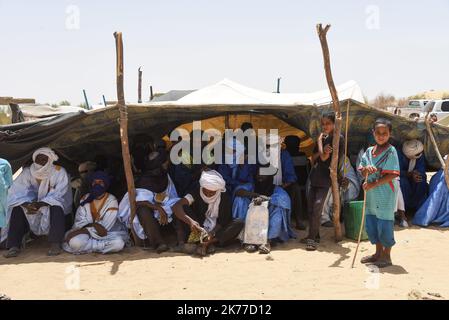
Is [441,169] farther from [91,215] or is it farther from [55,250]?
[55,250]

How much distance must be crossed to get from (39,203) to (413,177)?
5.17 meters

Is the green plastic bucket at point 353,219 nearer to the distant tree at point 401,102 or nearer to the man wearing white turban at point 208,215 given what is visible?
the man wearing white turban at point 208,215

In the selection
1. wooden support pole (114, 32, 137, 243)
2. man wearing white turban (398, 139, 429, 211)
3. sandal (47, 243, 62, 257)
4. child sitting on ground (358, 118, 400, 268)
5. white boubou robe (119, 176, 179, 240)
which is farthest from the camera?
man wearing white turban (398, 139, 429, 211)

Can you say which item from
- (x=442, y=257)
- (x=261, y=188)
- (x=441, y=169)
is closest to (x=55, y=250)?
(x=261, y=188)

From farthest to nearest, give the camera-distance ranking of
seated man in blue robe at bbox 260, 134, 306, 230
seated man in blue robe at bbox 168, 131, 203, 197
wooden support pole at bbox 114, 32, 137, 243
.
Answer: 1. seated man in blue robe at bbox 260, 134, 306, 230
2. seated man in blue robe at bbox 168, 131, 203, 197
3. wooden support pole at bbox 114, 32, 137, 243

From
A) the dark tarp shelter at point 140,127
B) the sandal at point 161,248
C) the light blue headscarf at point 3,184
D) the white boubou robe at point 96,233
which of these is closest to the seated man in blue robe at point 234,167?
the dark tarp shelter at point 140,127

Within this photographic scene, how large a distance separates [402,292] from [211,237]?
217 centimetres

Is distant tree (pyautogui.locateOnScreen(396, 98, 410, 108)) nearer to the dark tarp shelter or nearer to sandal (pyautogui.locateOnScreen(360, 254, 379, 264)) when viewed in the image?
the dark tarp shelter

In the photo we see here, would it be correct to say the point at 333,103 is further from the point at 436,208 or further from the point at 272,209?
the point at 436,208

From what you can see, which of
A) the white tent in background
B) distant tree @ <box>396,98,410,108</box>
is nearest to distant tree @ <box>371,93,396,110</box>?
distant tree @ <box>396,98,410,108</box>

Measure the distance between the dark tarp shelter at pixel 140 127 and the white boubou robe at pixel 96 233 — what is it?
3.02 ft

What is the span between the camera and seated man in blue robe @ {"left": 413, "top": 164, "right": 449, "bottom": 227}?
20.9 feet

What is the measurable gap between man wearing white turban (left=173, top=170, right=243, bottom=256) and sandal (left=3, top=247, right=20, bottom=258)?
73.1 inches

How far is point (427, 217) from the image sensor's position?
6332 mm
